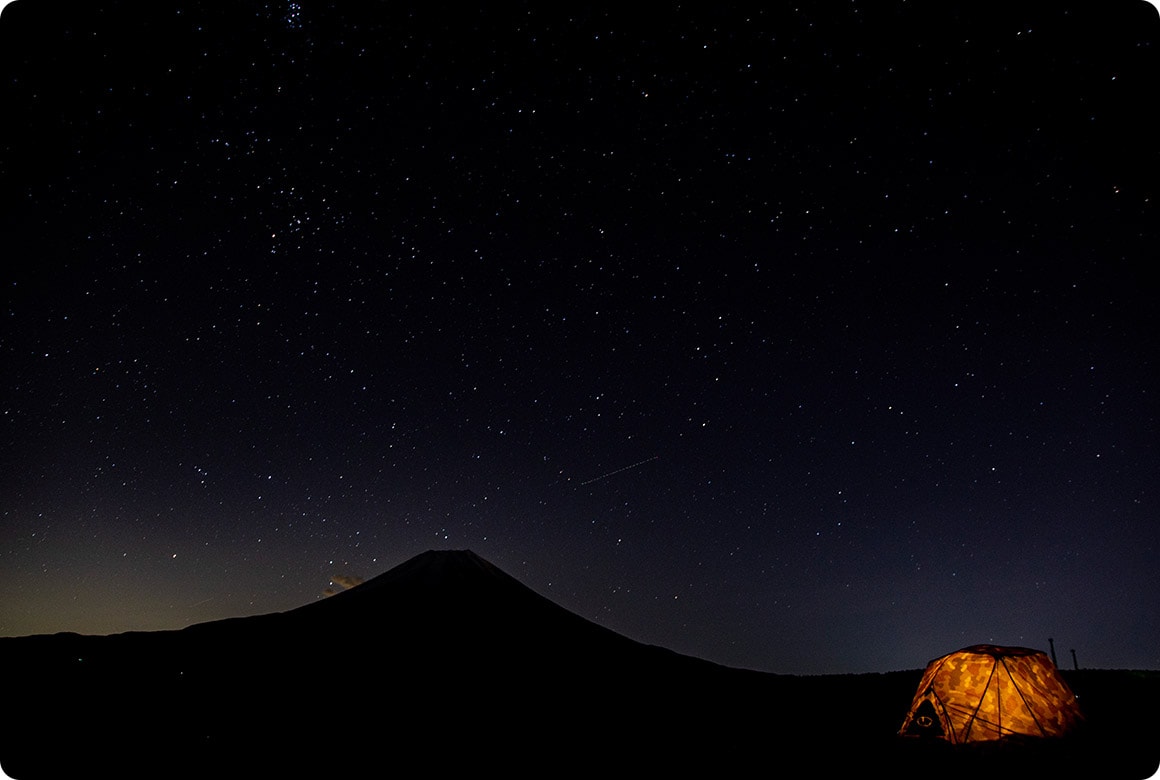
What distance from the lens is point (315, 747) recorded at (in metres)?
4.86

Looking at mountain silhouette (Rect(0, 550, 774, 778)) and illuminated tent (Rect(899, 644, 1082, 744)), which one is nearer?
mountain silhouette (Rect(0, 550, 774, 778))

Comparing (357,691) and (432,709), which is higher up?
(357,691)

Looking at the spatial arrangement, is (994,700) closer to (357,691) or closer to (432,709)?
(432,709)

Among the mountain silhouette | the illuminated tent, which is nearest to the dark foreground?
the mountain silhouette

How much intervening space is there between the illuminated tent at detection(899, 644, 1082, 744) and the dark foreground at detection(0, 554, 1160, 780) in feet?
0.86

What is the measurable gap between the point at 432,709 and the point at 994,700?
6135 millimetres

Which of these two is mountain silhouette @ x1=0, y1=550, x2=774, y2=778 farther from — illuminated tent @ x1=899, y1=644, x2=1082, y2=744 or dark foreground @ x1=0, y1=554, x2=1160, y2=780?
illuminated tent @ x1=899, y1=644, x2=1082, y2=744

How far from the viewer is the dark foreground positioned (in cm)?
489

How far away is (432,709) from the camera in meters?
5.51

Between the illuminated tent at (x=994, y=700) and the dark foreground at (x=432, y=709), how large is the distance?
26cm

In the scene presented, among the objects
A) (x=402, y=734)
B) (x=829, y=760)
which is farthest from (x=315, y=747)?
(x=829, y=760)

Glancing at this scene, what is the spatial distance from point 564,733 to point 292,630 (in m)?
3.27

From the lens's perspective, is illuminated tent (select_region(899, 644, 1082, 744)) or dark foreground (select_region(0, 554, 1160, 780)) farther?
illuminated tent (select_region(899, 644, 1082, 744))

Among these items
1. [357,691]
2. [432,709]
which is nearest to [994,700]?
[432,709]
